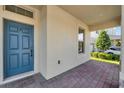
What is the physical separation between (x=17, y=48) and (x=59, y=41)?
1.62m

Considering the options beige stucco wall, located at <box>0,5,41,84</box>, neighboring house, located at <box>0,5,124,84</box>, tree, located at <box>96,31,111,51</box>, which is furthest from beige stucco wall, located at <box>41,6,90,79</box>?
tree, located at <box>96,31,111,51</box>

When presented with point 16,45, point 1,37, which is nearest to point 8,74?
point 16,45

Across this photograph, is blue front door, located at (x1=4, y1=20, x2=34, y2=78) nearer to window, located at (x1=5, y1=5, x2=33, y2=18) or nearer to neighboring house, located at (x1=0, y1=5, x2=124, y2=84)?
neighboring house, located at (x1=0, y1=5, x2=124, y2=84)

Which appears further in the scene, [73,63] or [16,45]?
[73,63]

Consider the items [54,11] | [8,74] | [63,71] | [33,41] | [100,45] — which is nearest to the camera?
[8,74]

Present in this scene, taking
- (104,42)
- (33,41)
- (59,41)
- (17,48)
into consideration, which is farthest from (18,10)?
(104,42)

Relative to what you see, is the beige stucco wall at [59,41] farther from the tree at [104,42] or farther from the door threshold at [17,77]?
the tree at [104,42]

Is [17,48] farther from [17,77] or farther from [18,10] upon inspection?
[18,10]

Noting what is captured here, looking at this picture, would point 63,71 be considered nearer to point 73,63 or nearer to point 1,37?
point 73,63

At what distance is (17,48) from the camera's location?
3.38 meters
